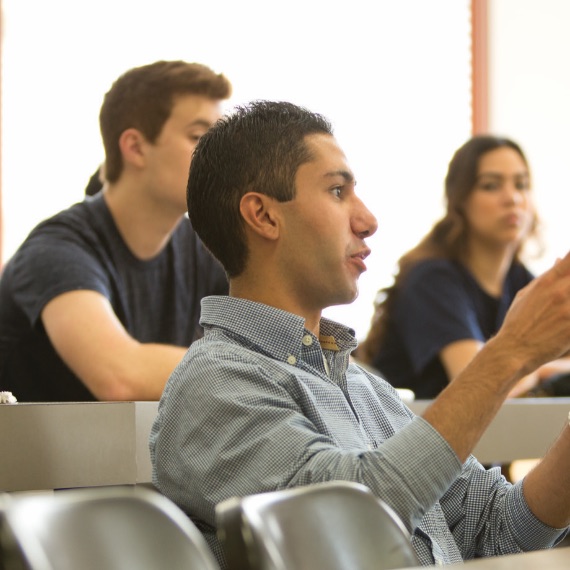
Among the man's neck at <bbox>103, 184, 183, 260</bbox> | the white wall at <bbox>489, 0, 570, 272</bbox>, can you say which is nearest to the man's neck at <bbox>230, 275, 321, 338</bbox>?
the man's neck at <bbox>103, 184, 183, 260</bbox>

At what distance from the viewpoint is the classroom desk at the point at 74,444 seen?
141 cm

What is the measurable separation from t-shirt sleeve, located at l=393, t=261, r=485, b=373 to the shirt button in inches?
54.8

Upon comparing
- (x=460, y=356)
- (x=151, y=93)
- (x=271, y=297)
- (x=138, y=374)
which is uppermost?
(x=151, y=93)

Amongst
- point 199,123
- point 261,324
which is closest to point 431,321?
point 199,123

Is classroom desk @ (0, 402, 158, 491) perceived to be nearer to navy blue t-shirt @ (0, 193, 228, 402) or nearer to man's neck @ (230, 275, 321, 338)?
man's neck @ (230, 275, 321, 338)

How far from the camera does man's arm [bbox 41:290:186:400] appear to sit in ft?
6.07

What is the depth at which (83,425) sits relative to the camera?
4.83 ft

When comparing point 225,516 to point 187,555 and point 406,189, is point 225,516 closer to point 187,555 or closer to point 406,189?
point 187,555

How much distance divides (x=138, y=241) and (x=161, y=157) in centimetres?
19

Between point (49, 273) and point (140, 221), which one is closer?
point (49, 273)

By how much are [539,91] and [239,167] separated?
11.6ft

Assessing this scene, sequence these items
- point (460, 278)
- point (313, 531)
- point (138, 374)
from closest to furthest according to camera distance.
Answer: point (313, 531)
point (138, 374)
point (460, 278)

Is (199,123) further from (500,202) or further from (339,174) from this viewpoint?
(500,202)

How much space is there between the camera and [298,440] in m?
1.21
